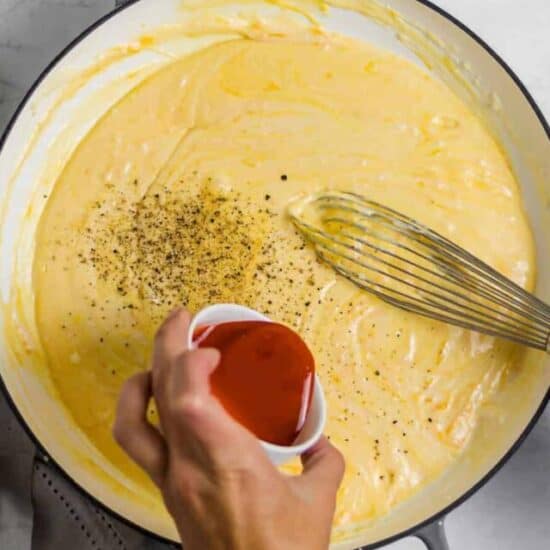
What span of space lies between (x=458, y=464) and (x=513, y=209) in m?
0.39

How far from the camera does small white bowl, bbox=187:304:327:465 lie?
0.77 m

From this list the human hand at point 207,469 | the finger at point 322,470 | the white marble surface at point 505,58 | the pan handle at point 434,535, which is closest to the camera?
the human hand at point 207,469

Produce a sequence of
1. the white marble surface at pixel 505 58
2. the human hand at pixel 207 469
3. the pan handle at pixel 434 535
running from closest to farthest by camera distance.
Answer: the human hand at pixel 207 469
the pan handle at pixel 434 535
the white marble surface at pixel 505 58

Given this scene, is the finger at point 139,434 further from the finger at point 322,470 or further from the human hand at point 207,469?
the finger at point 322,470

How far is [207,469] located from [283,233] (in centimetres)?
49

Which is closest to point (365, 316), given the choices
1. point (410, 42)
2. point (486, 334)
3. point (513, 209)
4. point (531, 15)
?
point (486, 334)

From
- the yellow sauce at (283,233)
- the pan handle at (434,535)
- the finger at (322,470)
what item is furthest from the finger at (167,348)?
the pan handle at (434,535)

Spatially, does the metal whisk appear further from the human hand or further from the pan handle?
the human hand

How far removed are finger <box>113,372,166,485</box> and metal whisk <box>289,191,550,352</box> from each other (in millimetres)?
436

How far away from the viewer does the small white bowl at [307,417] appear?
0.77 m

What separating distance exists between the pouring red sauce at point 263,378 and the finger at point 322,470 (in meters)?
0.04

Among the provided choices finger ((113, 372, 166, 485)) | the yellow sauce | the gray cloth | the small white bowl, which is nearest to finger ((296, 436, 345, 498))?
the small white bowl

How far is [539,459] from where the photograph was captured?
1.13 metres

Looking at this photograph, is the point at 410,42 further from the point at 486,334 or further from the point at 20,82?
the point at 20,82
